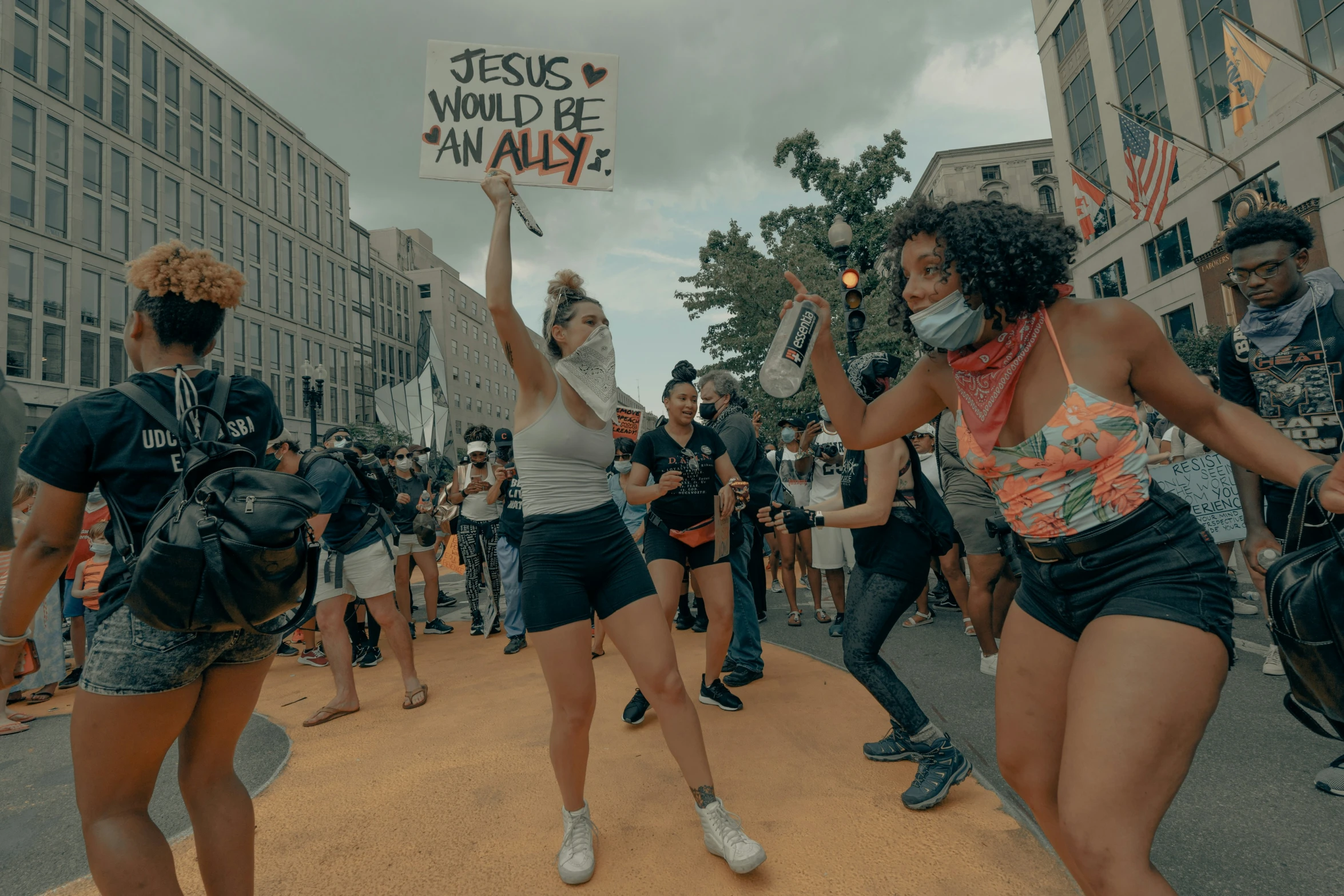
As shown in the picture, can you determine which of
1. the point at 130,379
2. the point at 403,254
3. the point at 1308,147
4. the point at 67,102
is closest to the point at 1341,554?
the point at 130,379

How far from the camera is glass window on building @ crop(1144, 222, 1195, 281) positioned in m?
23.3

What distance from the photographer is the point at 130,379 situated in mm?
2012

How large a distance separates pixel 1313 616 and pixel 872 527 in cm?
207

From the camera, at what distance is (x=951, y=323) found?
1.93m

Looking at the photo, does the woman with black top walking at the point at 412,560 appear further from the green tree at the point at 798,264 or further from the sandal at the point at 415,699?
the green tree at the point at 798,264

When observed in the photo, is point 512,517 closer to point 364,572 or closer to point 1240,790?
point 364,572

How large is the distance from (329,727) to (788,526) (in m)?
3.56

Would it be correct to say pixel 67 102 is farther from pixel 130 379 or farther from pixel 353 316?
pixel 130 379

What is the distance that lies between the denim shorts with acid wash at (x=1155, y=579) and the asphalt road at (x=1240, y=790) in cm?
39

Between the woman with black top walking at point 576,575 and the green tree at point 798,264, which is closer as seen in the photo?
the woman with black top walking at point 576,575

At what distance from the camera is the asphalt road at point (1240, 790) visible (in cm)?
233

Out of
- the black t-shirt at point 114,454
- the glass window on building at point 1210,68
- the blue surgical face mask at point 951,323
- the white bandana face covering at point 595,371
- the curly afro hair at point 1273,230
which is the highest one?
the glass window on building at point 1210,68

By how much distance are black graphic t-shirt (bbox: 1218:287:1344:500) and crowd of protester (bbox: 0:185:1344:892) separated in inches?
0.6

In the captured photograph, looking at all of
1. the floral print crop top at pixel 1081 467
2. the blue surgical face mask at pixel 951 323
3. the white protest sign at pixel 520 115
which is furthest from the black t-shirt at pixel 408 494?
the floral print crop top at pixel 1081 467
